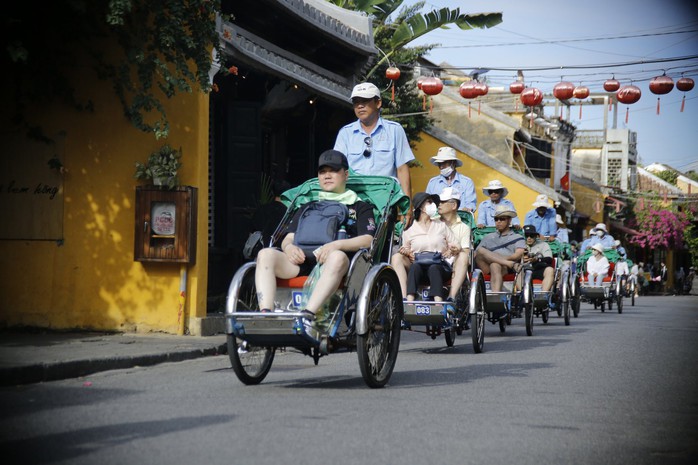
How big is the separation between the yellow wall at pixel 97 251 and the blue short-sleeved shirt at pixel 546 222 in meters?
8.11

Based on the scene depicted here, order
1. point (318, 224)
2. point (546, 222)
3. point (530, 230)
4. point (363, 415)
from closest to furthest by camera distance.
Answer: point (363, 415) → point (318, 224) → point (530, 230) → point (546, 222)

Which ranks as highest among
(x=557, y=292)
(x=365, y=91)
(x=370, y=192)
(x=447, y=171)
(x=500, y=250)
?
(x=365, y=91)

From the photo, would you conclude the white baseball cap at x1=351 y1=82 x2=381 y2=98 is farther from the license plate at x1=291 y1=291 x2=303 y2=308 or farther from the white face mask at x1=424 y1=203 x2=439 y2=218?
the license plate at x1=291 y1=291 x2=303 y2=308

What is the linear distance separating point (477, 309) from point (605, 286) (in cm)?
1391

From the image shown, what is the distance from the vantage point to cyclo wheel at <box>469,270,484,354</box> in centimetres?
1111

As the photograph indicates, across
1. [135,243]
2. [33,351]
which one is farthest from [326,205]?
[135,243]

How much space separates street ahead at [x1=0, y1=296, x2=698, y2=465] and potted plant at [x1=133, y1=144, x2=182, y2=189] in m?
2.57

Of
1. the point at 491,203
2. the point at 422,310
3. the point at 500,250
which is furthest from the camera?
the point at 491,203

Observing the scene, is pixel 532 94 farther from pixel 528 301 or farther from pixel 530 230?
pixel 528 301

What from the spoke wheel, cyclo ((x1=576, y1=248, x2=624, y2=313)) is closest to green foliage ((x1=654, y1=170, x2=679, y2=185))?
cyclo ((x1=576, y1=248, x2=624, y2=313))

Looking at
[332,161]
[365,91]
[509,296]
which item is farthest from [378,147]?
[509,296]

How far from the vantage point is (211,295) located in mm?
15234

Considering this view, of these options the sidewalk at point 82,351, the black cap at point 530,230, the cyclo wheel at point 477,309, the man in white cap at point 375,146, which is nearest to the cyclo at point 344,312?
the man in white cap at point 375,146

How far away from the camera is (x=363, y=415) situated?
6355 mm
